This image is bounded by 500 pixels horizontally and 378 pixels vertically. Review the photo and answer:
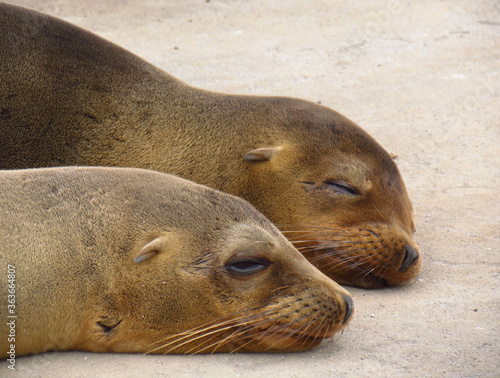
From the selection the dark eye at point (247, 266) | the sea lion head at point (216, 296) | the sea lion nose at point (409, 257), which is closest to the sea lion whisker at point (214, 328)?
the sea lion head at point (216, 296)

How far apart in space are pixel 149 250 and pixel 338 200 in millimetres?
1807

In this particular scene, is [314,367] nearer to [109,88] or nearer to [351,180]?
[351,180]

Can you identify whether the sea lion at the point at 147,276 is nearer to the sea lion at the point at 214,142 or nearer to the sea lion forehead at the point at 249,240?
the sea lion forehead at the point at 249,240

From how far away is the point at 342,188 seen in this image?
5.34 meters

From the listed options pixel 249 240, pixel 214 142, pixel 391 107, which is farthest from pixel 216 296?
pixel 391 107

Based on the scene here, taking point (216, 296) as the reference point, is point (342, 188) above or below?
above

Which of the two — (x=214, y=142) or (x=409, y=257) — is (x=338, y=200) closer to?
(x=409, y=257)

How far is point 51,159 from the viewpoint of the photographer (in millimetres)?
5539

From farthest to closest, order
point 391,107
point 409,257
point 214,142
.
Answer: point 391,107 → point 214,142 → point 409,257

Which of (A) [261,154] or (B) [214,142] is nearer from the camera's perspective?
(A) [261,154]

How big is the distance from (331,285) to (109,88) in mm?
2547

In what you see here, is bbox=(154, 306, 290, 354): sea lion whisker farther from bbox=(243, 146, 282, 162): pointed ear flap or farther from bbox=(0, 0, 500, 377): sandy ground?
bbox=(243, 146, 282, 162): pointed ear flap

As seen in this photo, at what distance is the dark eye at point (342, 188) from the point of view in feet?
17.5

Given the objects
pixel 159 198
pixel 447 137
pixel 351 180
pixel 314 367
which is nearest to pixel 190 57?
pixel 447 137
